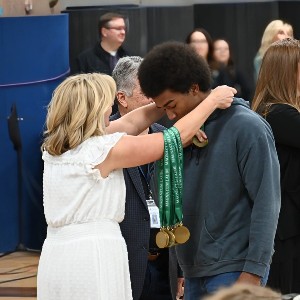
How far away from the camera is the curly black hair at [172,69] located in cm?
366

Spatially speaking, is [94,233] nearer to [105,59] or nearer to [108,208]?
[108,208]

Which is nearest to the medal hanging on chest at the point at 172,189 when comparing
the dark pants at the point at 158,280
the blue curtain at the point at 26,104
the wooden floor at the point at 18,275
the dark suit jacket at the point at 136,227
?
the dark suit jacket at the point at 136,227

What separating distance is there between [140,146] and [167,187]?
185 millimetres

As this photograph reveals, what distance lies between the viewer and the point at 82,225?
3.87 metres

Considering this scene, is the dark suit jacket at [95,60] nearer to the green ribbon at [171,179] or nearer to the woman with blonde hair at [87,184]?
the woman with blonde hair at [87,184]

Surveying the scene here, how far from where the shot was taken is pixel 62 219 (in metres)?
3.87

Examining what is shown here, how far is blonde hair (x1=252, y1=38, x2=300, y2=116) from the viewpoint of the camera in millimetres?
4469

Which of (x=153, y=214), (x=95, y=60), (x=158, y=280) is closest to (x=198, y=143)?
(x=153, y=214)

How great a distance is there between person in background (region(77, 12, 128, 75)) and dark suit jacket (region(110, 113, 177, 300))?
4.92 metres

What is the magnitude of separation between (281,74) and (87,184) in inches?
45.4

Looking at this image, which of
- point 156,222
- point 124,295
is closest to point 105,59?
point 156,222

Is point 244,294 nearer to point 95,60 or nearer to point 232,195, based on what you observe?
point 232,195

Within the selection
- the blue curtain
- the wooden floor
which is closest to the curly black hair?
the wooden floor

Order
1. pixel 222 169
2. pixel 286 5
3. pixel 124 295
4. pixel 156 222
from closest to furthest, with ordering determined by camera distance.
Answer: pixel 222 169 → pixel 124 295 → pixel 156 222 → pixel 286 5
